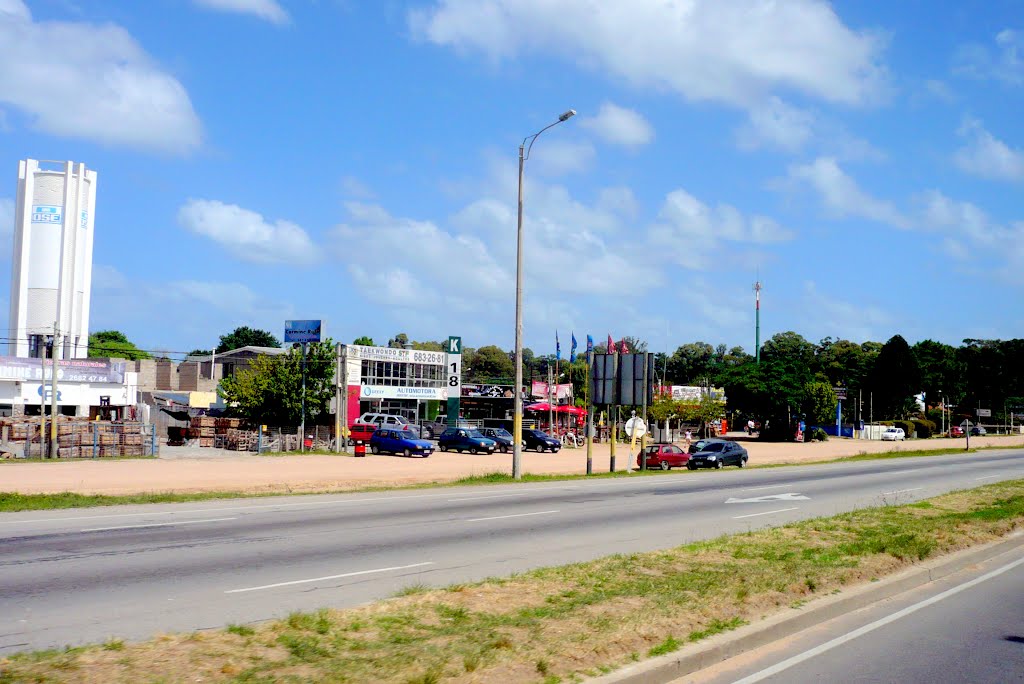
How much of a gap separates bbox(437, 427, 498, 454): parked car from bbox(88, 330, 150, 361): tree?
203ft

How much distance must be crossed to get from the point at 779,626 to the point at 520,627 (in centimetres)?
262

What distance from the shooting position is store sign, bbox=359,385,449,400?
245 ft

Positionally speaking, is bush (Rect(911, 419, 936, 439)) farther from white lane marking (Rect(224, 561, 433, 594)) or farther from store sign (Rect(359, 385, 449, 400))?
white lane marking (Rect(224, 561, 433, 594))

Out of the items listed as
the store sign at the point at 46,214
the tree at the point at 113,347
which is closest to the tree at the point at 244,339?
the tree at the point at 113,347

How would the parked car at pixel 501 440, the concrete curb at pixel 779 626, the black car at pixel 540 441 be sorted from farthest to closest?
the black car at pixel 540 441, the parked car at pixel 501 440, the concrete curb at pixel 779 626

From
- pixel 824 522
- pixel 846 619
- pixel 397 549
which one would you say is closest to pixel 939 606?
pixel 846 619

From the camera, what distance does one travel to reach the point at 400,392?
77500 millimetres

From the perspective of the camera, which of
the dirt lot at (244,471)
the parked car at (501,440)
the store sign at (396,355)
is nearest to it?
the dirt lot at (244,471)

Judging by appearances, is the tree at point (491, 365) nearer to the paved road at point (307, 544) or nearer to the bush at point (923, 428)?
the bush at point (923, 428)

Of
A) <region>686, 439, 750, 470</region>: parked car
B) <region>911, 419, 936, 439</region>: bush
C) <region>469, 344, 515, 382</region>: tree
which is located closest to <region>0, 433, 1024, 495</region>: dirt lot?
<region>686, 439, 750, 470</region>: parked car

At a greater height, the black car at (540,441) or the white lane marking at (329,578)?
the black car at (540,441)

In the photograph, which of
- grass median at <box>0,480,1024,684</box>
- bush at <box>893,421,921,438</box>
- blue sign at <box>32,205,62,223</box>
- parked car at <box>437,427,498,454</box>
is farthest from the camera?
bush at <box>893,421,921,438</box>

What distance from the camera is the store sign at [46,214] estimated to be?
3716 inches

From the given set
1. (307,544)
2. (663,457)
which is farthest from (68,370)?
(307,544)
